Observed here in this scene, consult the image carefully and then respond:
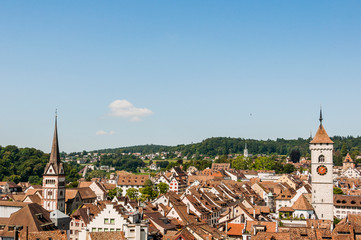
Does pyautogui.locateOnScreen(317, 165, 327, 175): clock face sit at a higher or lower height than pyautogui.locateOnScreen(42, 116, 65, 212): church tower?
higher

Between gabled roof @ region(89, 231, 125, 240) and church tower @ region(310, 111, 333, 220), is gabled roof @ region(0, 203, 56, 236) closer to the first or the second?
gabled roof @ region(89, 231, 125, 240)

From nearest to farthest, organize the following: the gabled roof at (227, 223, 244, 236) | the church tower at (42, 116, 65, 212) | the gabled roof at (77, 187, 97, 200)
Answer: the gabled roof at (227, 223, 244, 236) < the church tower at (42, 116, 65, 212) < the gabled roof at (77, 187, 97, 200)

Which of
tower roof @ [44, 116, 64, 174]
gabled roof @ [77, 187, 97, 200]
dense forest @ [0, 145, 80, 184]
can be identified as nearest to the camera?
tower roof @ [44, 116, 64, 174]

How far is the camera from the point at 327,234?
6347 centimetres

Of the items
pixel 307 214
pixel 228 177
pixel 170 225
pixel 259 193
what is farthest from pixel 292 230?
pixel 228 177

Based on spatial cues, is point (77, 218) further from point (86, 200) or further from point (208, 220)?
point (86, 200)

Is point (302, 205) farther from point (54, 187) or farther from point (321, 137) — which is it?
point (54, 187)

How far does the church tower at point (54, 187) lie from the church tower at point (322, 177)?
4730 centimetres

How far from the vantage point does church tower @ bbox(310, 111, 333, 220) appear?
8412 centimetres

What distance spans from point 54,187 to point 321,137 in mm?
50836

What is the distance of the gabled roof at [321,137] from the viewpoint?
86.1 metres

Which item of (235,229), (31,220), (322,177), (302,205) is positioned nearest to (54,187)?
(31,220)

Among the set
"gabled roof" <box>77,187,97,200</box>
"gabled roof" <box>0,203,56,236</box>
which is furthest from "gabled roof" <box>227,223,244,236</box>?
"gabled roof" <box>77,187,97,200</box>

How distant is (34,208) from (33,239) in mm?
15392
